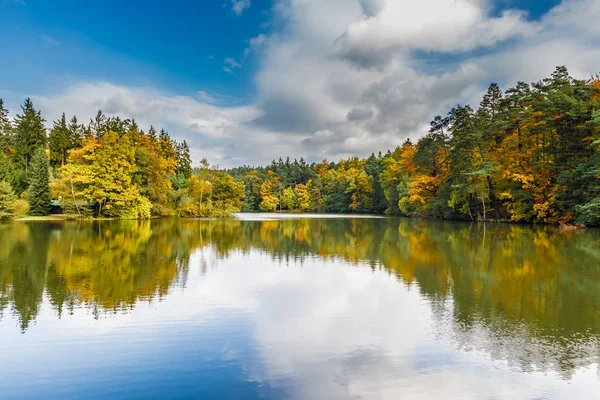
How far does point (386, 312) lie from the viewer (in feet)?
26.3

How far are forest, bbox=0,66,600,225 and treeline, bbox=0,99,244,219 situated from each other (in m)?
0.12

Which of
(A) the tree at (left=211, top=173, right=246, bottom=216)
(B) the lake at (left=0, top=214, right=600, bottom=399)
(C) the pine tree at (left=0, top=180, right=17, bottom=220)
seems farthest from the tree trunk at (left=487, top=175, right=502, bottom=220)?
(C) the pine tree at (left=0, top=180, right=17, bottom=220)

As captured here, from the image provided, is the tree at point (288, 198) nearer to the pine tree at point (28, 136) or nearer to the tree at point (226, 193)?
the tree at point (226, 193)

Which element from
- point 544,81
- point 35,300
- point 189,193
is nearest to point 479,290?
point 35,300

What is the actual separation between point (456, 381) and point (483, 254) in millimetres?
12210

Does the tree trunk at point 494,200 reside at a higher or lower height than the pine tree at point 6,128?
lower

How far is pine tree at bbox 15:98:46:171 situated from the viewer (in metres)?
50.2

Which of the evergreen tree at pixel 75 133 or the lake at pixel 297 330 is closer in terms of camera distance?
the lake at pixel 297 330

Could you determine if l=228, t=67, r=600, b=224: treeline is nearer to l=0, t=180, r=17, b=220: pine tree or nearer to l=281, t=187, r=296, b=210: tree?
l=281, t=187, r=296, b=210: tree

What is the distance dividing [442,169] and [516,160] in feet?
35.2

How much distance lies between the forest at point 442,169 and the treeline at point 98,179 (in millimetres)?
122

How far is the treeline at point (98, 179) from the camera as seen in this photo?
3784 cm

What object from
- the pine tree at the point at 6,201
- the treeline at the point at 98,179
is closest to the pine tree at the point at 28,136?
the treeline at the point at 98,179

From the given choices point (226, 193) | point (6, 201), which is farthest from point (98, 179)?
point (226, 193)
